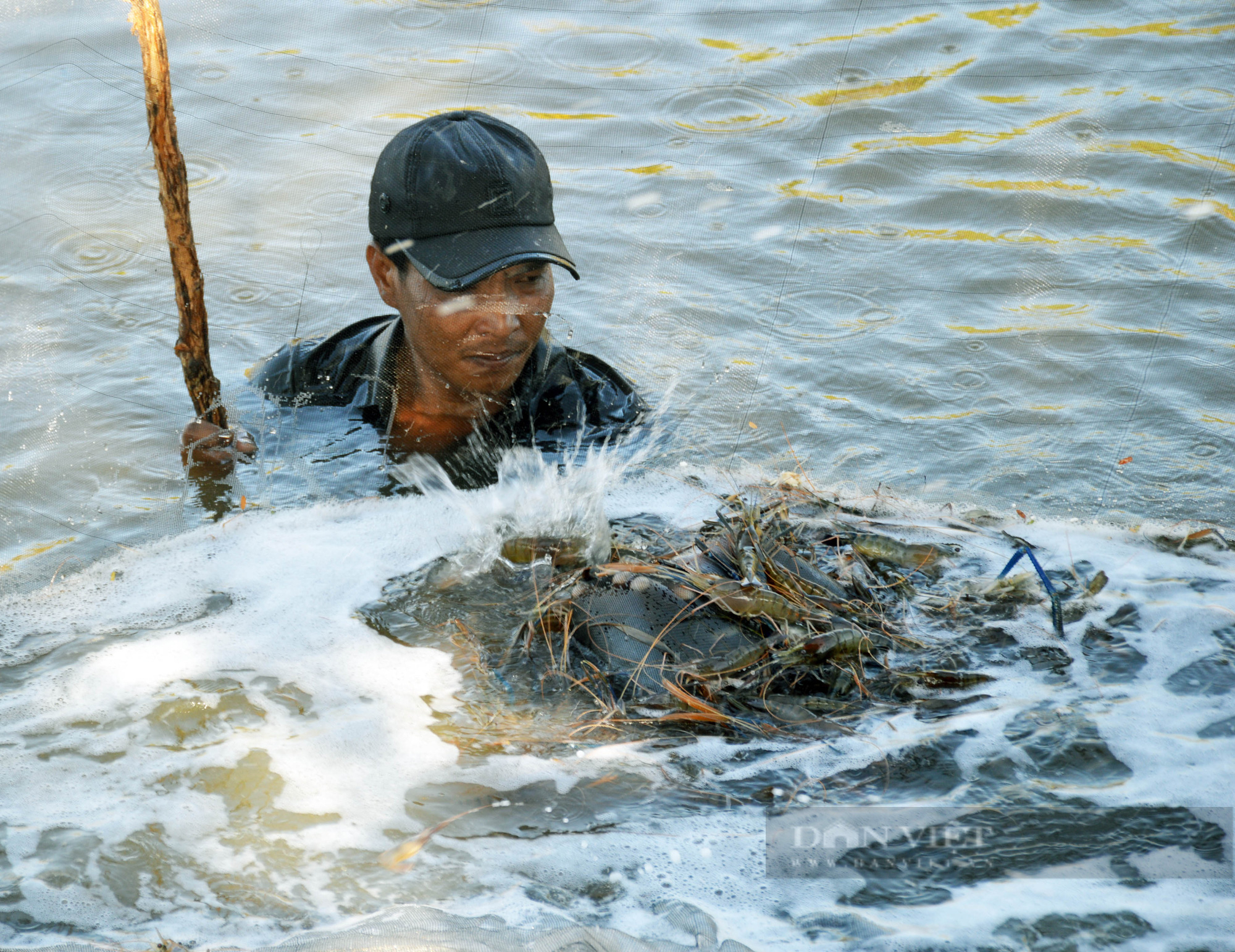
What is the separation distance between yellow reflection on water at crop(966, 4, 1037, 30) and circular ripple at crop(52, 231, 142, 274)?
211 inches

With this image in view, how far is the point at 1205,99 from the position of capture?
6594 mm

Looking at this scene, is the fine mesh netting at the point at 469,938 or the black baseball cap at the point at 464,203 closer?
the fine mesh netting at the point at 469,938

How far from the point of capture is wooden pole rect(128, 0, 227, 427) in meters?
3.43

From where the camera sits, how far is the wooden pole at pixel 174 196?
343 centimetres

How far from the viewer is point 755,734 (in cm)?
267

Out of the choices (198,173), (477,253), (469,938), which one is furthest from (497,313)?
(198,173)

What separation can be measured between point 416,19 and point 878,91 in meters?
3.03

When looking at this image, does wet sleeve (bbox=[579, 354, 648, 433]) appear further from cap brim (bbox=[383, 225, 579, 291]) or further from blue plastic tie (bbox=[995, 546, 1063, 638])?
blue plastic tie (bbox=[995, 546, 1063, 638])

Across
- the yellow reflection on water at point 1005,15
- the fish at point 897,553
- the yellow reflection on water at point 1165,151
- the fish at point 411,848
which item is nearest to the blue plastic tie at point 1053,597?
the fish at point 897,553

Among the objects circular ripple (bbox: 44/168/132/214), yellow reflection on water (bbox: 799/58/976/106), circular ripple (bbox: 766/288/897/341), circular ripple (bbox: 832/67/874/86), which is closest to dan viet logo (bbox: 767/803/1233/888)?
circular ripple (bbox: 766/288/897/341)

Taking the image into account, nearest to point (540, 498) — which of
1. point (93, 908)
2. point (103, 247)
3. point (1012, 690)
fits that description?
point (1012, 690)

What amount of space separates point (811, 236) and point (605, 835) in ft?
13.6

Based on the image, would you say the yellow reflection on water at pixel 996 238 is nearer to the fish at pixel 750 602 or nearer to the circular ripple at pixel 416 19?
the circular ripple at pixel 416 19

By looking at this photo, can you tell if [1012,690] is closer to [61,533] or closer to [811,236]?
[61,533]
